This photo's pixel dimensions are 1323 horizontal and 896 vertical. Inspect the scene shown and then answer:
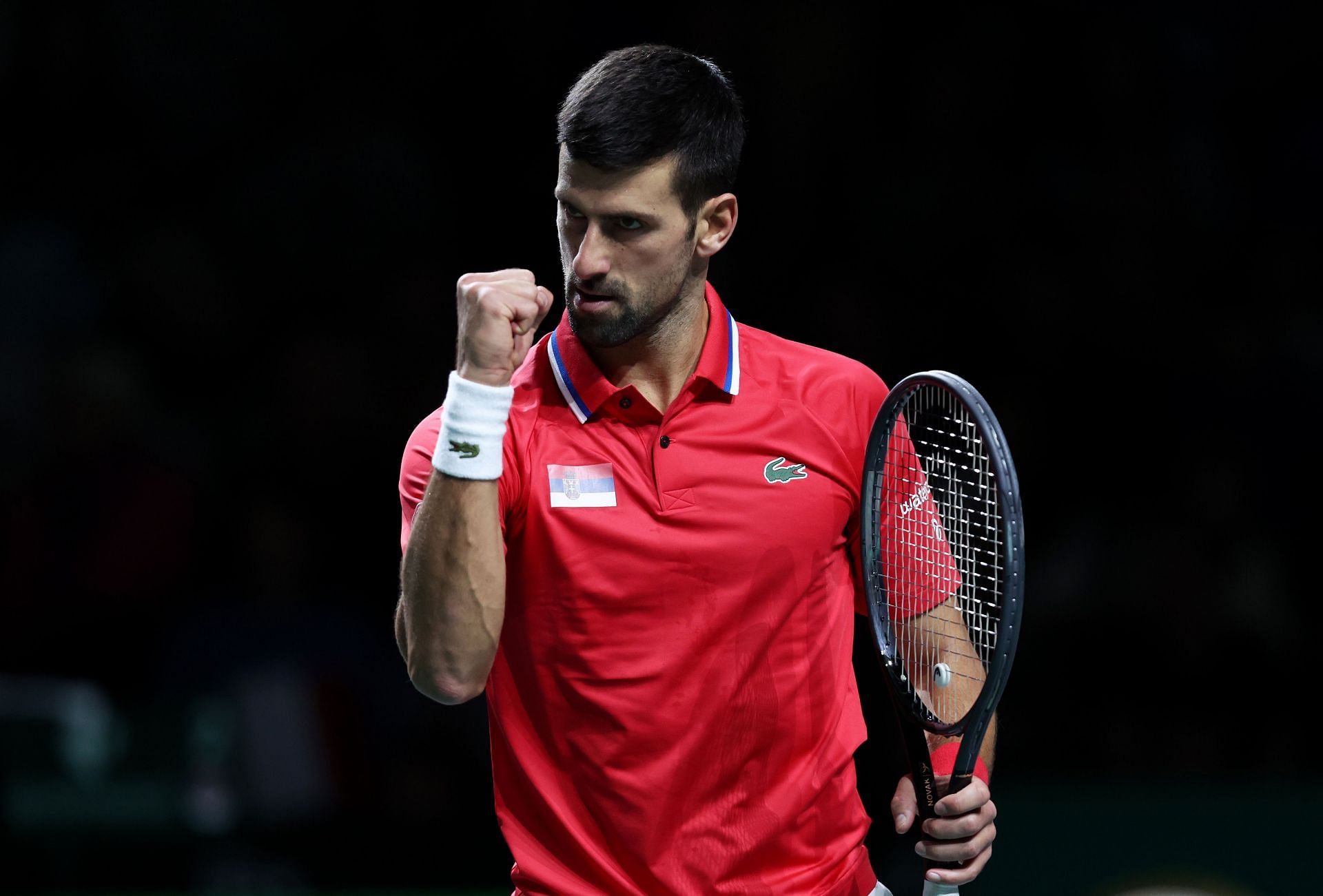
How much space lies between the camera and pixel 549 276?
6441 millimetres

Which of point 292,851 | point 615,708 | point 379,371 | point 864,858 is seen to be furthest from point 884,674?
point 379,371

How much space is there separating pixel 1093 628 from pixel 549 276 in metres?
2.30

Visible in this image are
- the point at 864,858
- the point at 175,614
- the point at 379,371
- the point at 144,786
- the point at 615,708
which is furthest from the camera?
the point at 379,371

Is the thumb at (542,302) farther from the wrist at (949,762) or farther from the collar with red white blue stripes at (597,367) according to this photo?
the wrist at (949,762)

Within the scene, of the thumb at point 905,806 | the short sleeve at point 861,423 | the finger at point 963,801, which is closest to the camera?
the finger at point 963,801

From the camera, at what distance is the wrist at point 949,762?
9.11 ft

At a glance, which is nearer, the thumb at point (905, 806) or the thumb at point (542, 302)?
the thumb at point (542, 302)

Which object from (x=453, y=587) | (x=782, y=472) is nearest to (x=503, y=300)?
(x=453, y=587)

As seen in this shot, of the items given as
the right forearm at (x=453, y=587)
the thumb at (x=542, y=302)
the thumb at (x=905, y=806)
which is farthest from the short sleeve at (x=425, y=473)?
the thumb at (x=905, y=806)

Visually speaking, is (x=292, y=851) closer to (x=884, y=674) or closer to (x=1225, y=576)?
(x=884, y=674)

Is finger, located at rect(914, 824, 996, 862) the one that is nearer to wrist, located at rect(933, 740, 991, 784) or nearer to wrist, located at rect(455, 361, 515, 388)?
wrist, located at rect(933, 740, 991, 784)

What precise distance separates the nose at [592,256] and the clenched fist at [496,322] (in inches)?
3.8

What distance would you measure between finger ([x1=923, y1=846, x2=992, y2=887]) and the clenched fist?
3.22 ft

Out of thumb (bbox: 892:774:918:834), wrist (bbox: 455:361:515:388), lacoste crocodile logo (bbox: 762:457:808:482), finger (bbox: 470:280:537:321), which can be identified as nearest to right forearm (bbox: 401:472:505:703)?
wrist (bbox: 455:361:515:388)
